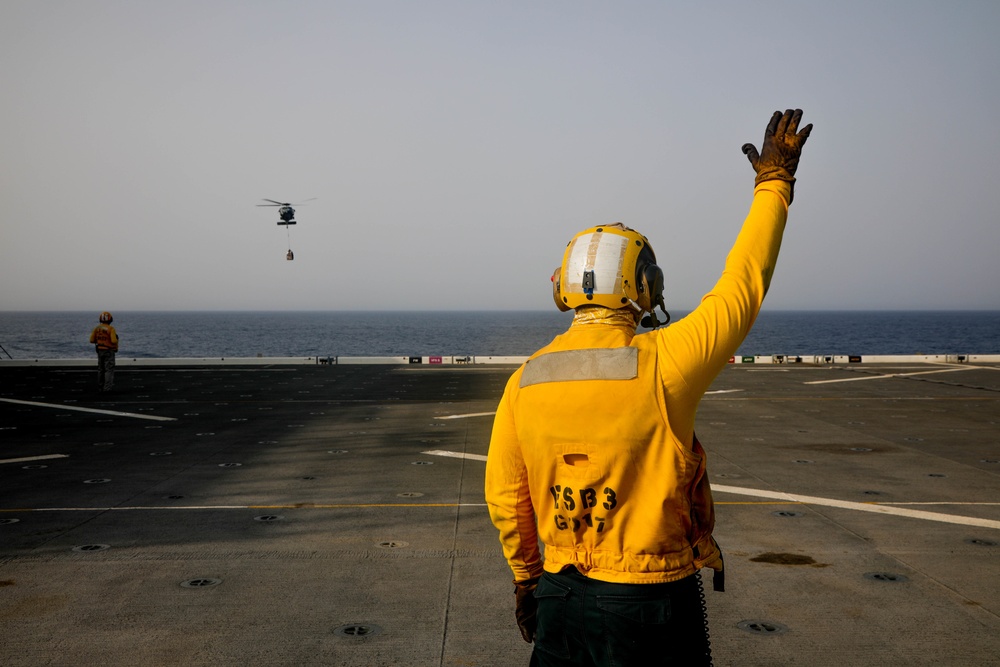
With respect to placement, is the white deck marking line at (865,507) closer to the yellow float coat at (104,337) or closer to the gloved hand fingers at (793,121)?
the gloved hand fingers at (793,121)

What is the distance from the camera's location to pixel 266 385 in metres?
25.0

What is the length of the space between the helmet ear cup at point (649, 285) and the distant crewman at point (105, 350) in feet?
72.1

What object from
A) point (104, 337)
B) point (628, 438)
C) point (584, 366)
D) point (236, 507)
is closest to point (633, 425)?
point (628, 438)

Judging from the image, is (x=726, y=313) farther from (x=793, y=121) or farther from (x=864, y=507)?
(x=864, y=507)

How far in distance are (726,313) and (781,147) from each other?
2.16 feet

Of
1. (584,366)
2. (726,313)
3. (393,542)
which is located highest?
(726,313)

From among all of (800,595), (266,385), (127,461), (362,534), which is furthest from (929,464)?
(266,385)

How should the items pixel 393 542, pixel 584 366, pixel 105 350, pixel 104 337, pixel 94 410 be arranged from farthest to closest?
pixel 105 350
pixel 104 337
pixel 94 410
pixel 393 542
pixel 584 366

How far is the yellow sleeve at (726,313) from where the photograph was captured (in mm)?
2451

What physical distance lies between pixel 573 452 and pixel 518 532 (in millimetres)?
488

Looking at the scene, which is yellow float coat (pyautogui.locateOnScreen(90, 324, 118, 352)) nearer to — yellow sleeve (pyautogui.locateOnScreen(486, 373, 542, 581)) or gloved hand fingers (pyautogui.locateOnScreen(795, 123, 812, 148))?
yellow sleeve (pyautogui.locateOnScreen(486, 373, 542, 581))

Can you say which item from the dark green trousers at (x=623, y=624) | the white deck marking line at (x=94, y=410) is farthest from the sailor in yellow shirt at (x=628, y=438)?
the white deck marking line at (x=94, y=410)

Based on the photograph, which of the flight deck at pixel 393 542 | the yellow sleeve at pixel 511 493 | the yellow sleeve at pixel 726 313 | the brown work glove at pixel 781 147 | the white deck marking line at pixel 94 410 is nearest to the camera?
the yellow sleeve at pixel 726 313

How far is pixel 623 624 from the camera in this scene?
2549 millimetres
